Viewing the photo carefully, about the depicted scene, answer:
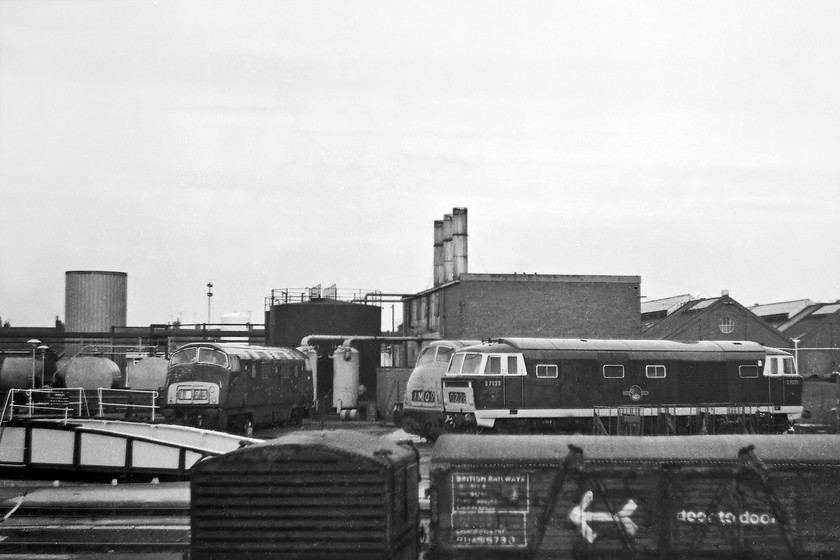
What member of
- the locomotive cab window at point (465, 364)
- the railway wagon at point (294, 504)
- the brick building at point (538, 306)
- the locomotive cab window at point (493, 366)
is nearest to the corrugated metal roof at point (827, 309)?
the brick building at point (538, 306)

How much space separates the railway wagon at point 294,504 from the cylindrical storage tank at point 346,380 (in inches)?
1232

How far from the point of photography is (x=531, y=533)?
30.3 ft

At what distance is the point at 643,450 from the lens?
9430mm

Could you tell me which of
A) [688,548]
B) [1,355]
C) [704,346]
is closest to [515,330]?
[704,346]

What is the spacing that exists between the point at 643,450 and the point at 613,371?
57.8ft

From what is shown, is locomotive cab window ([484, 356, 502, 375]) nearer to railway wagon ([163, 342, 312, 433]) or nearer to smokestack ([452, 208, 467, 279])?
railway wagon ([163, 342, 312, 433])

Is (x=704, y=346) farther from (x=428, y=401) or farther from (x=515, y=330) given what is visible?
(x=515, y=330)

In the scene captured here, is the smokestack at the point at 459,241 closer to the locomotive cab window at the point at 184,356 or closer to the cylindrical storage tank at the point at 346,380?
the cylindrical storage tank at the point at 346,380

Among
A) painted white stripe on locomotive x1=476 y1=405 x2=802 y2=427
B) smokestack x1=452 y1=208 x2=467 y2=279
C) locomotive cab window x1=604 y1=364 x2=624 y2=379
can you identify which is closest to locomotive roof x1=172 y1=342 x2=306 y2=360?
painted white stripe on locomotive x1=476 y1=405 x2=802 y2=427

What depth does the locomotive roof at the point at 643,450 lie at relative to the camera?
30.5 ft

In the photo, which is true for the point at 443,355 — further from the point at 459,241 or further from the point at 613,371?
the point at 459,241

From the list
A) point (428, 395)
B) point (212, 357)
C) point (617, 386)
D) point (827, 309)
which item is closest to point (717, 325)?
point (827, 309)

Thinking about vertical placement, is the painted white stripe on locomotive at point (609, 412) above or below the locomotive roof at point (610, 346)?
below

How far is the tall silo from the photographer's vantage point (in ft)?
173
